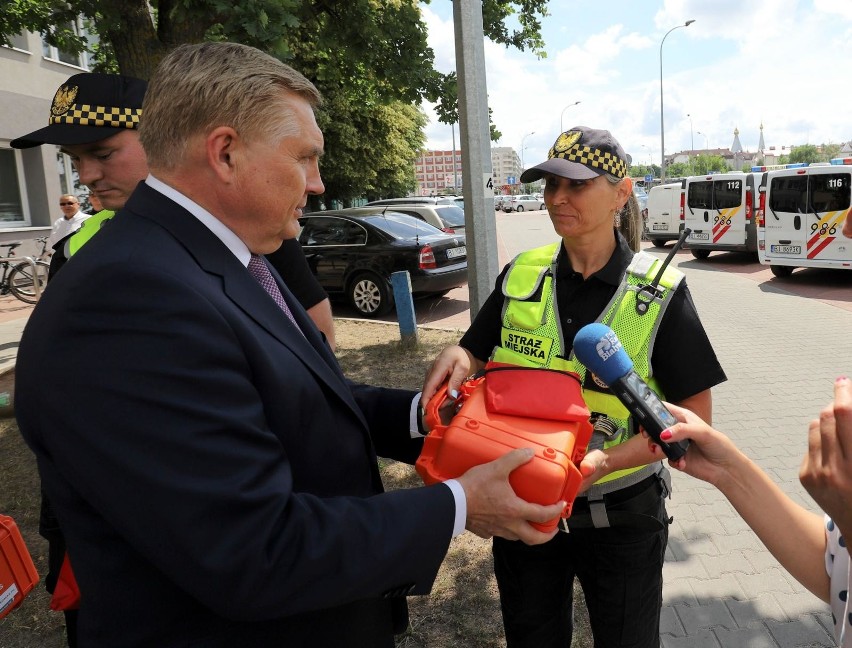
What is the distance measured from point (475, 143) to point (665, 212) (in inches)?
574

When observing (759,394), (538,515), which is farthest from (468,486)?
(759,394)

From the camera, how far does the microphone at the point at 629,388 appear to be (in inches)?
51.9

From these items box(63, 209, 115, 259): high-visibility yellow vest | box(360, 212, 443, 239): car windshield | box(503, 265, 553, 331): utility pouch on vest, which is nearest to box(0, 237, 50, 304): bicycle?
box(360, 212, 443, 239): car windshield

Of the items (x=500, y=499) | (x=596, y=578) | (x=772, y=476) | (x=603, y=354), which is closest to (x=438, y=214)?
(x=772, y=476)

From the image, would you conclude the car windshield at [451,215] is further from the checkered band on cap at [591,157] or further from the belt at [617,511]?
the belt at [617,511]

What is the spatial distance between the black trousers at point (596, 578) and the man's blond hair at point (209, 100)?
4.87ft

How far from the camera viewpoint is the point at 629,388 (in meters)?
1.33

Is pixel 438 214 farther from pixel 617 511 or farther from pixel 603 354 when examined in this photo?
pixel 603 354

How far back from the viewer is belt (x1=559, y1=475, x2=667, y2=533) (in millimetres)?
1961

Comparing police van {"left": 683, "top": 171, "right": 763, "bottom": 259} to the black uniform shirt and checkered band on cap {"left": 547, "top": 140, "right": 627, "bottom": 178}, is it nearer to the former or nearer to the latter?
checkered band on cap {"left": 547, "top": 140, "right": 627, "bottom": 178}

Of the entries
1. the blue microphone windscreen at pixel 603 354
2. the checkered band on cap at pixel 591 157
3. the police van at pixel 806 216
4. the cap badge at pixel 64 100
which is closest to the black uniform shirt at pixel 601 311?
the checkered band on cap at pixel 591 157

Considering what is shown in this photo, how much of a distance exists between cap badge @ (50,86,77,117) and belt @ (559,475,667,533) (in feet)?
6.99

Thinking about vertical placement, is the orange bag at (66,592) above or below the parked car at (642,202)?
below

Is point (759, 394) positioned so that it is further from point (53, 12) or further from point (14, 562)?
point (53, 12)
